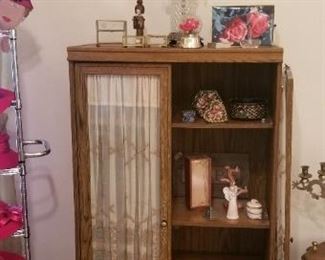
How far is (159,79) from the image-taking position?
175cm

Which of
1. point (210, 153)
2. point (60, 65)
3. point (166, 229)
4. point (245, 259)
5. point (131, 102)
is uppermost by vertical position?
point (60, 65)

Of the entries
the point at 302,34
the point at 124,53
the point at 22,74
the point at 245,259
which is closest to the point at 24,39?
the point at 22,74

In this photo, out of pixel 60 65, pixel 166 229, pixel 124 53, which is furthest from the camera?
pixel 60 65

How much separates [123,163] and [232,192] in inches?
18.5

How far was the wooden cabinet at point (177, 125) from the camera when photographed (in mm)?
1715

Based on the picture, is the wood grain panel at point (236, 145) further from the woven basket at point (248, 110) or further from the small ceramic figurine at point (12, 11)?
the small ceramic figurine at point (12, 11)

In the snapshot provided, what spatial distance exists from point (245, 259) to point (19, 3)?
4.83ft

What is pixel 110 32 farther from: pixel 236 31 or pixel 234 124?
pixel 234 124

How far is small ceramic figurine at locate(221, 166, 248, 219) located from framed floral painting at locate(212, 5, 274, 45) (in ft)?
1.85

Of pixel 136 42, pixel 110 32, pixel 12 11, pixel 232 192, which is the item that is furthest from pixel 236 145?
pixel 12 11

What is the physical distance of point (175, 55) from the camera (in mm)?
1700

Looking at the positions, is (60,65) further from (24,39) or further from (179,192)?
Result: (179,192)

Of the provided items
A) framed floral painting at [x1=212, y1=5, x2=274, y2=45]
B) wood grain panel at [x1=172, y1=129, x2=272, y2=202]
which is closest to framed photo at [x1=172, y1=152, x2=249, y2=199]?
wood grain panel at [x1=172, y1=129, x2=272, y2=202]

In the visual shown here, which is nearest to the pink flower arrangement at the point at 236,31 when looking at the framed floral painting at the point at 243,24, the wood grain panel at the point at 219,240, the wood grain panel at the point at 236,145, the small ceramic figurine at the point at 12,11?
the framed floral painting at the point at 243,24
